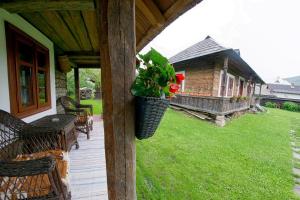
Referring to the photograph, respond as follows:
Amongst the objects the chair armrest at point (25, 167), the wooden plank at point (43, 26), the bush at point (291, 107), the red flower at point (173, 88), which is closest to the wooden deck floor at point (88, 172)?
the chair armrest at point (25, 167)

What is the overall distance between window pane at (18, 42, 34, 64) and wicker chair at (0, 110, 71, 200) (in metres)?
1.18

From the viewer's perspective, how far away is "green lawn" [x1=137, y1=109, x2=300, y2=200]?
236cm

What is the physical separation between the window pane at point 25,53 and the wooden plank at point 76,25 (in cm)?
76

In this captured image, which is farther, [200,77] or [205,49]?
[200,77]

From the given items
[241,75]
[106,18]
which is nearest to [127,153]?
[106,18]

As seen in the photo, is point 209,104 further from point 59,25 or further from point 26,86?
point 26,86

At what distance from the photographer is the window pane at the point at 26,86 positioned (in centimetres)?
260

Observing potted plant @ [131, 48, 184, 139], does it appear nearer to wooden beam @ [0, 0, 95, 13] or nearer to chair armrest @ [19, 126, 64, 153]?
wooden beam @ [0, 0, 95, 13]

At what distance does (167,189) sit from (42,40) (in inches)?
139

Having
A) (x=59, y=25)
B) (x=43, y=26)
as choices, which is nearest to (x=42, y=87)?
(x=43, y=26)

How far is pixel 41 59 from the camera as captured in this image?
11.0 ft

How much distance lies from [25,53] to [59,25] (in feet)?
2.36

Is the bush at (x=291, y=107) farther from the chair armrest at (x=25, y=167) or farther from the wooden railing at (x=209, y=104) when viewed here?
the chair armrest at (x=25, y=167)

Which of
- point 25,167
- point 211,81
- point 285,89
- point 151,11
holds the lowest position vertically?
point 25,167
